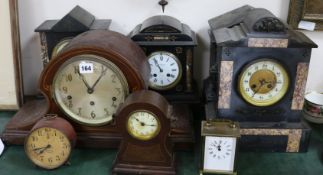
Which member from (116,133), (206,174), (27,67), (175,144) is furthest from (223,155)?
(27,67)

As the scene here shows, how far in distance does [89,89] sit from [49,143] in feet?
0.84

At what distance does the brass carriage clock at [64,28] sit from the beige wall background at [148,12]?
0.06m

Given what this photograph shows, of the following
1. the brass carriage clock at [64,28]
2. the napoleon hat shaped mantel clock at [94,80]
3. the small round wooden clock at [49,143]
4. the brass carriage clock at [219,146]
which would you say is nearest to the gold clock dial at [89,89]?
the napoleon hat shaped mantel clock at [94,80]

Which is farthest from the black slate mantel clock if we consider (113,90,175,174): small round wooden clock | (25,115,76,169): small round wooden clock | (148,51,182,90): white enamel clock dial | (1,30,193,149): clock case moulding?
(25,115,76,169): small round wooden clock

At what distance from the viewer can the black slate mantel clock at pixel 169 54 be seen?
5.59 feet

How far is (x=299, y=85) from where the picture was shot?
1.53 meters

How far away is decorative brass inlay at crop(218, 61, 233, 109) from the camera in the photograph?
150cm

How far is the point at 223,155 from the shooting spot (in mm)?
1415

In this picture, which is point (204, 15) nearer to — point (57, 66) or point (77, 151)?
point (57, 66)

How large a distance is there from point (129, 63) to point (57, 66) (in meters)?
0.29

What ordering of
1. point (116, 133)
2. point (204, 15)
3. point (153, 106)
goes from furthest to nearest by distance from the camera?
point (204, 15) < point (116, 133) < point (153, 106)

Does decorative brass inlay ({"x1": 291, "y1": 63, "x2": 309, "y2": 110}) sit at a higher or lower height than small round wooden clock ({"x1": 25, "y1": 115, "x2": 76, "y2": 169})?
higher

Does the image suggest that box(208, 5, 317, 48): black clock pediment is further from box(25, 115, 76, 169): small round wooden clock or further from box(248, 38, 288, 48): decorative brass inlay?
box(25, 115, 76, 169): small round wooden clock

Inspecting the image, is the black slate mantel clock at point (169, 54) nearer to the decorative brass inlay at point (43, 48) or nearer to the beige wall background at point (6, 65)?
the decorative brass inlay at point (43, 48)
